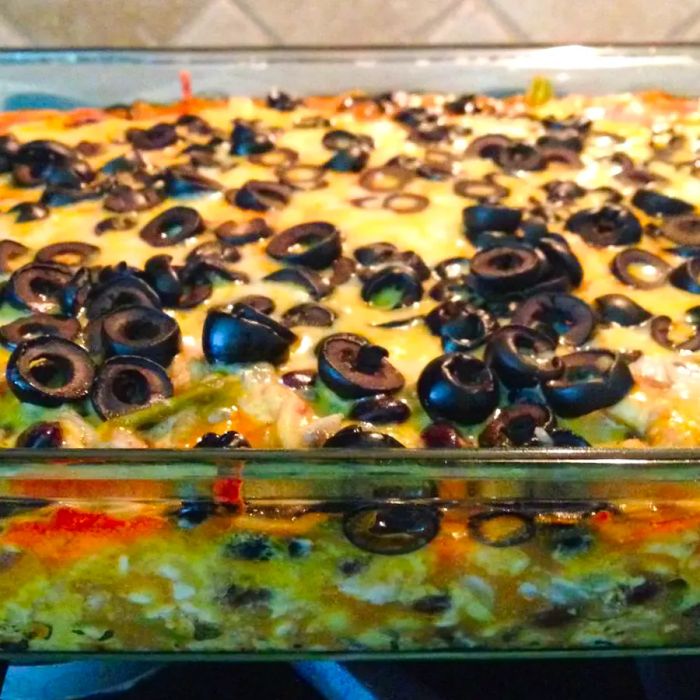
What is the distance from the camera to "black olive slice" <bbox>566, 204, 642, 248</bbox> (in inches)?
56.9

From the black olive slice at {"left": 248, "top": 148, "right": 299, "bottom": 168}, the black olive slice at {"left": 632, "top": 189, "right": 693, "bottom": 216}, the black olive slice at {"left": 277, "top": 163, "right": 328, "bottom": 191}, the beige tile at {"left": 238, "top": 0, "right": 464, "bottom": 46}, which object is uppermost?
the beige tile at {"left": 238, "top": 0, "right": 464, "bottom": 46}

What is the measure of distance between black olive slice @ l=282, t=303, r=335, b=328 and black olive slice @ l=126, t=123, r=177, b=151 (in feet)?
1.85

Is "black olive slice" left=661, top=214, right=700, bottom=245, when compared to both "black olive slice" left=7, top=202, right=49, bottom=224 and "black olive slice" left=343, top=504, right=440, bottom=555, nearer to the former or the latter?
"black olive slice" left=343, top=504, right=440, bottom=555

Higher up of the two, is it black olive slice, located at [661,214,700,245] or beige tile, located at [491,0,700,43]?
beige tile, located at [491,0,700,43]

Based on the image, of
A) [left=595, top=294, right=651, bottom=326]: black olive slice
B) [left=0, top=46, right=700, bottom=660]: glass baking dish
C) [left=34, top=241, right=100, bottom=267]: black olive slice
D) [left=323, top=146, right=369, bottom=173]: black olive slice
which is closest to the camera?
[left=0, top=46, right=700, bottom=660]: glass baking dish

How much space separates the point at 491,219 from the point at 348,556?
1.96 ft

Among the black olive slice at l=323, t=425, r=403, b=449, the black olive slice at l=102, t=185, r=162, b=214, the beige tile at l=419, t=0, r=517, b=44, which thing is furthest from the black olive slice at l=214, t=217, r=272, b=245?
the beige tile at l=419, t=0, r=517, b=44

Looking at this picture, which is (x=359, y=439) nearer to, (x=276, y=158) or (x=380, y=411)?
(x=380, y=411)

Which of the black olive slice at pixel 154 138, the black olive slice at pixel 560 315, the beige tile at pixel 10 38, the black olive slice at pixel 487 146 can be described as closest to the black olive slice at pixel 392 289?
the black olive slice at pixel 560 315

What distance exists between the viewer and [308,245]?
1405 millimetres

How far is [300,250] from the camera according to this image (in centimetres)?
140

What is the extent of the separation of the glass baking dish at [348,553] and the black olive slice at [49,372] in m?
0.16

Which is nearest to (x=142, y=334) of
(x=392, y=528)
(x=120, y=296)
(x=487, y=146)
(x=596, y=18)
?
(x=120, y=296)

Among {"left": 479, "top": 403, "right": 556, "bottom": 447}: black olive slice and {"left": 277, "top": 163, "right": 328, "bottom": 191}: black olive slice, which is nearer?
{"left": 479, "top": 403, "right": 556, "bottom": 447}: black olive slice
